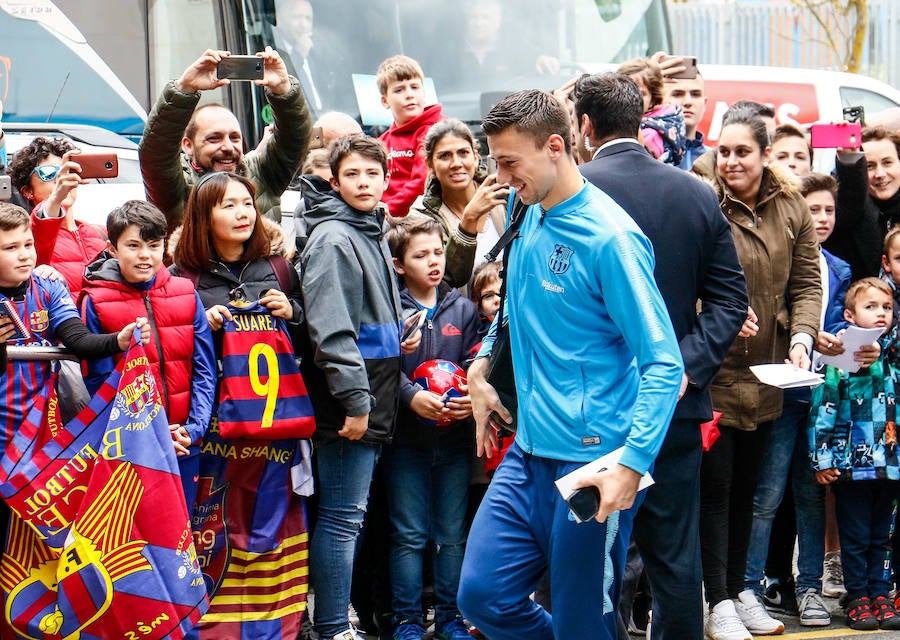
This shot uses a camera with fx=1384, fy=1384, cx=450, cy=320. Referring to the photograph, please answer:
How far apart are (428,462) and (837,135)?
8.62 feet

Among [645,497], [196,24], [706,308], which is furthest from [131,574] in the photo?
[196,24]

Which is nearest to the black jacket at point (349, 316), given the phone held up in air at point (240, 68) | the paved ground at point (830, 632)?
the phone held up in air at point (240, 68)

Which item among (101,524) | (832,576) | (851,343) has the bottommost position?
(832,576)

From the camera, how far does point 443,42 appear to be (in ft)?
34.6

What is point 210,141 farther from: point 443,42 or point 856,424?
point 443,42

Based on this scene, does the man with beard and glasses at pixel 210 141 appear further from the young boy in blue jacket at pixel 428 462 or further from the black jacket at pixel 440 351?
the black jacket at pixel 440 351

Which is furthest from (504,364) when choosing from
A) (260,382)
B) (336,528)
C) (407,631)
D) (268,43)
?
(268,43)

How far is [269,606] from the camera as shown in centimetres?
555

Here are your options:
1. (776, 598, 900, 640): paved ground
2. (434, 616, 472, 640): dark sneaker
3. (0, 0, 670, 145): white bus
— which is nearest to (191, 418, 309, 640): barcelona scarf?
(434, 616, 472, 640): dark sneaker

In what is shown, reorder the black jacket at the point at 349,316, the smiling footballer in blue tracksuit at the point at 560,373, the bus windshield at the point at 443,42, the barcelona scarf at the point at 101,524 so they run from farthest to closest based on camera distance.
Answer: the bus windshield at the point at 443,42 < the black jacket at the point at 349,316 < the barcelona scarf at the point at 101,524 < the smiling footballer in blue tracksuit at the point at 560,373

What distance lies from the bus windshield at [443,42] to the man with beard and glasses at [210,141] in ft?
12.7

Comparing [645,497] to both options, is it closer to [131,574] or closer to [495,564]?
[495,564]

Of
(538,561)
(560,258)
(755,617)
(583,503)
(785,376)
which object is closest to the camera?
(583,503)

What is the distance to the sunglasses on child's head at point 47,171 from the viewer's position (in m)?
6.10
